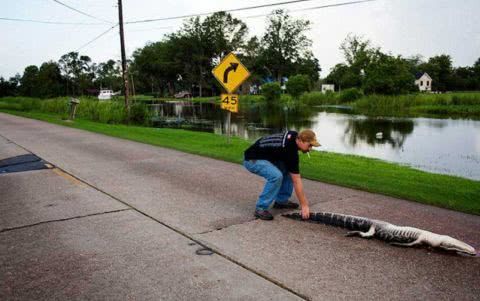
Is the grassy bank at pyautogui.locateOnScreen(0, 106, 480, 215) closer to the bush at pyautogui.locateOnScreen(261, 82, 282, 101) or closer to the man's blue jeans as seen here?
the man's blue jeans

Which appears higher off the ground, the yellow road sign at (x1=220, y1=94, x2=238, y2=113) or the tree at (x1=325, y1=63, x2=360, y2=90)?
the tree at (x1=325, y1=63, x2=360, y2=90)

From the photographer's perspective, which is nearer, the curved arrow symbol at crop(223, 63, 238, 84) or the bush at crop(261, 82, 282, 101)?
the curved arrow symbol at crop(223, 63, 238, 84)

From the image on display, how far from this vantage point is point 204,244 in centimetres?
503

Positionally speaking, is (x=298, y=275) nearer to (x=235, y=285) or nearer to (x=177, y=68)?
(x=235, y=285)

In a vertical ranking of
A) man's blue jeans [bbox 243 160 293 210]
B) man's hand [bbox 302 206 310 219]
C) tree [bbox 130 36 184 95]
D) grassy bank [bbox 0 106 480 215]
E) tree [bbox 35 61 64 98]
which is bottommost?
grassy bank [bbox 0 106 480 215]

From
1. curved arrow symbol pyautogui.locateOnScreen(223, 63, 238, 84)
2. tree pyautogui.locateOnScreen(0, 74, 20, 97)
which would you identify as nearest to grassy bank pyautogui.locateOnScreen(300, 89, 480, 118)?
curved arrow symbol pyautogui.locateOnScreen(223, 63, 238, 84)

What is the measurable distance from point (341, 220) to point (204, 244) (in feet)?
6.15

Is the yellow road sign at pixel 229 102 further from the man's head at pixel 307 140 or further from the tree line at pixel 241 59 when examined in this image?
the tree line at pixel 241 59

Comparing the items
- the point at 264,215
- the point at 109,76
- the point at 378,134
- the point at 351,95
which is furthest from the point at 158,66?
the point at 264,215

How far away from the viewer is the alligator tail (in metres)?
5.27

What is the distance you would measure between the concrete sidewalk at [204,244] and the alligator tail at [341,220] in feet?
0.35

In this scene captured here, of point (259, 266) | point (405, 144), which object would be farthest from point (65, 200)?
point (405, 144)

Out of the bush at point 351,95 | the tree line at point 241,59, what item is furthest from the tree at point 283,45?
the bush at point 351,95

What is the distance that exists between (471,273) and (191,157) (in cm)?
914
